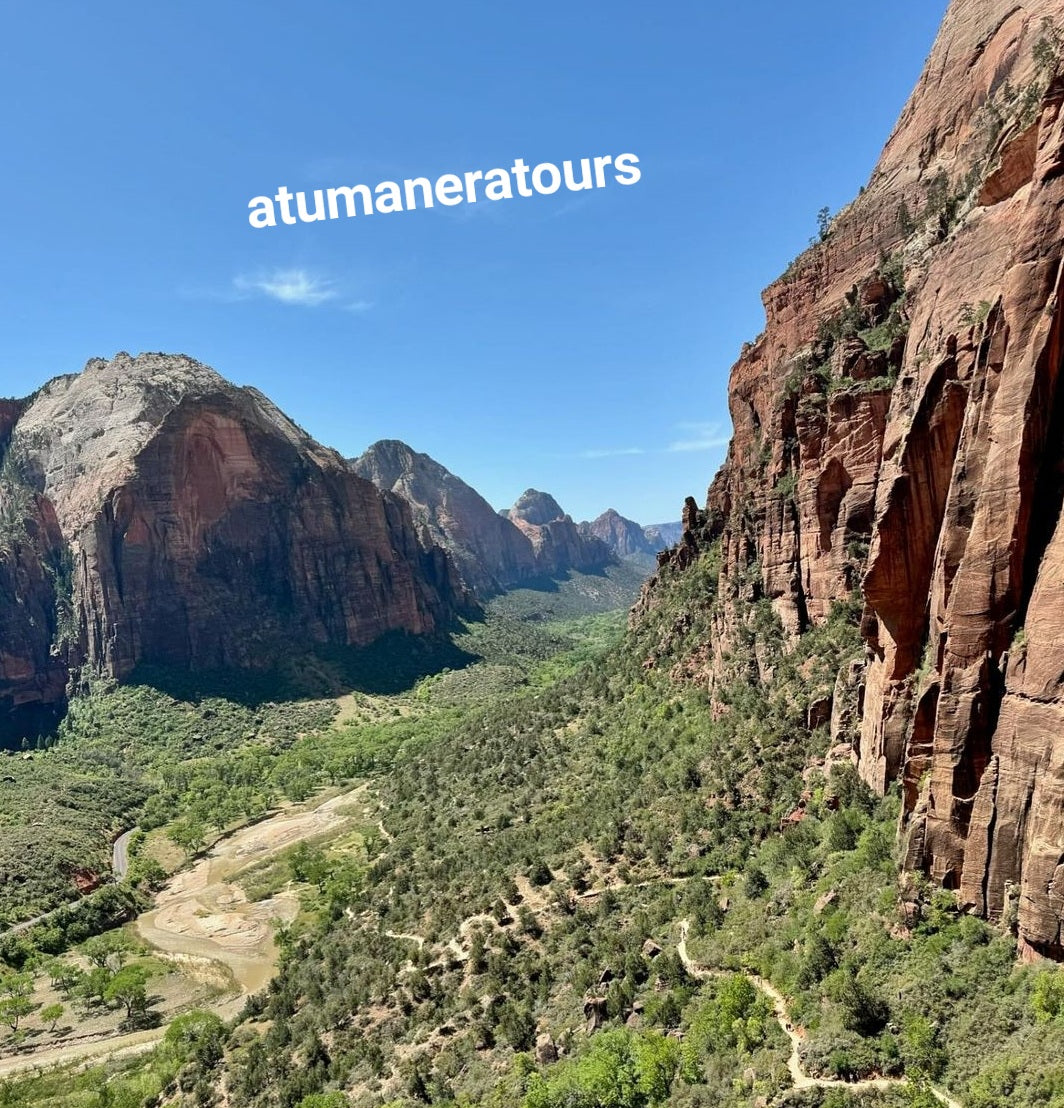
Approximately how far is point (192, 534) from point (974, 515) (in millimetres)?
166611

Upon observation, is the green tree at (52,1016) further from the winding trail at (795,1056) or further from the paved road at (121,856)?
the winding trail at (795,1056)

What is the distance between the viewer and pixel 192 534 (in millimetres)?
163625

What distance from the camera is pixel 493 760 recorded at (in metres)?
78.7

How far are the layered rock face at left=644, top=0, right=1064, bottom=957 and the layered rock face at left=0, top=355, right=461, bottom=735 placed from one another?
144 meters

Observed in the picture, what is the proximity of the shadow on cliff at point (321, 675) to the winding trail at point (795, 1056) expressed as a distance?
129535mm

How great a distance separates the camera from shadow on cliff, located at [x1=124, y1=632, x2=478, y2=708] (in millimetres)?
146875

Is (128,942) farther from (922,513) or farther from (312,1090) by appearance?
(922,513)

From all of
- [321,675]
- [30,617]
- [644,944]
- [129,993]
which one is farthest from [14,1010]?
[30,617]

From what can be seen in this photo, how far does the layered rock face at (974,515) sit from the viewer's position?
23.0 m

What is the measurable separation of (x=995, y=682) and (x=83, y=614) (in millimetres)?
170852

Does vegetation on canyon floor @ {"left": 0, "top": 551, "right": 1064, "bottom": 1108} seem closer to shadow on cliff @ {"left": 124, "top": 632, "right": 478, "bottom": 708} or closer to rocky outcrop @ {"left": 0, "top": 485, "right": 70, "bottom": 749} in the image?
shadow on cliff @ {"left": 124, "top": 632, "right": 478, "bottom": 708}

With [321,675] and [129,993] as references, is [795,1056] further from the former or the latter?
[321,675]

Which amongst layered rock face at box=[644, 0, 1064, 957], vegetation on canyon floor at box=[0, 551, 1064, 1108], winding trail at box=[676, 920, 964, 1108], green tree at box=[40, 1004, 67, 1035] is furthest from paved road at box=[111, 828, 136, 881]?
layered rock face at box=[644, 0, 1064, 957]

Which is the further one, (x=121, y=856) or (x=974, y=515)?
(x=121, y=856)
